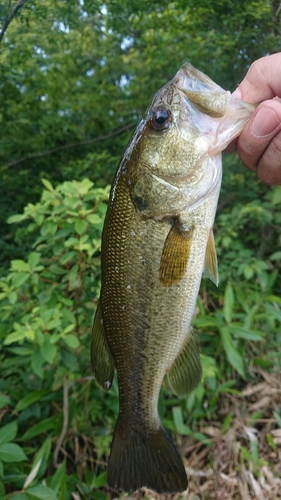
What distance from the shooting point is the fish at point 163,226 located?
1294 mm

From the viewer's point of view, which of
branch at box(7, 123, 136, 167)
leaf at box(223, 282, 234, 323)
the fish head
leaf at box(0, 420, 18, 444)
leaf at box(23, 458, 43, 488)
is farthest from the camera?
branch at box(7, 123, 136, 167)

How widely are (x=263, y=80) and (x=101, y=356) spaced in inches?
51.7

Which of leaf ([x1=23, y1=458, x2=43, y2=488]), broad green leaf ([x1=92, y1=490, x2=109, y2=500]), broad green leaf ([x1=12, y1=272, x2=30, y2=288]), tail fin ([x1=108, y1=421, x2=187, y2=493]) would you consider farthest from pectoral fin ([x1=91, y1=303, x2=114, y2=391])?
broad green leaf ([x1=92, y1=490, x2=109, y2=500])

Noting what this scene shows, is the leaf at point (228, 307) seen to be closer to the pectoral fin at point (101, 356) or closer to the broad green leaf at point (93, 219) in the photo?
the broad green leaf at point (93, 219)

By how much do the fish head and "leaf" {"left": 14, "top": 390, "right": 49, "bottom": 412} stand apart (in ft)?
5.22

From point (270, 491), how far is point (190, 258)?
185 cm

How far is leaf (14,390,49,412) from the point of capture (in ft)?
7.45

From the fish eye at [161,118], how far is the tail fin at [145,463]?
117 cm

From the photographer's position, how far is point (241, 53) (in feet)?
12.3

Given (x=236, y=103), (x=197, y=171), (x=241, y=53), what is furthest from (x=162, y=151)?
(x=241, y=53)

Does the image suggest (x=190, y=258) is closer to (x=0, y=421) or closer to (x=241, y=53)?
(x=0, y=421)

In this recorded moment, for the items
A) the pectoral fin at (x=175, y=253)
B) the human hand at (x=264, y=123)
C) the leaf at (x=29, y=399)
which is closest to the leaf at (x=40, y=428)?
the leaf at (x=29, y=399)

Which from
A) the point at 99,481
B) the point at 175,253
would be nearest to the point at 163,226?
the point at 175,253

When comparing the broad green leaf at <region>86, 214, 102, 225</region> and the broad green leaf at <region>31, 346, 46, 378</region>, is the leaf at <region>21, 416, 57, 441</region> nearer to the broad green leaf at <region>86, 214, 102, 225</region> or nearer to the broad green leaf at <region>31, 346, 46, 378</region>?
the broad green leaf at <region>31, 346, 46, 378</region>
